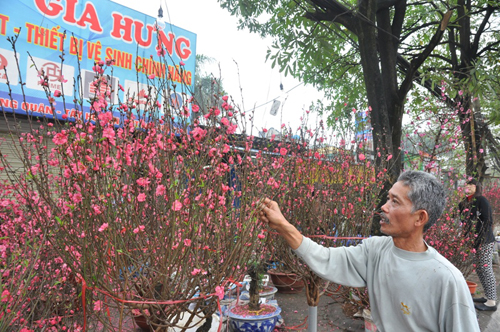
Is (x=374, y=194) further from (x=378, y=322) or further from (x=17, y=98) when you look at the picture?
(x=17, y=98)

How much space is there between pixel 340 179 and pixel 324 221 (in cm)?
86

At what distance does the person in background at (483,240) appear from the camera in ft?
20.2

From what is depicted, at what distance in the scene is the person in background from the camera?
6.15 m

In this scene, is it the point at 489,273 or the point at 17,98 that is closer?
the point at 489,273

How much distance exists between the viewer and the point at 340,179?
16.8 feet

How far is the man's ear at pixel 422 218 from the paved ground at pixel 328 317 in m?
3.77

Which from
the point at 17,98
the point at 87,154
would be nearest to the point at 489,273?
the point at 87,154

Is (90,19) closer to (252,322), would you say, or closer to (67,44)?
(67,44)

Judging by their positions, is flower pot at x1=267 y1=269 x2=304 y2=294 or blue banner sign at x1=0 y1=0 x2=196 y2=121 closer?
flower pot at x1=267 y1=269 x2=304 y2=294

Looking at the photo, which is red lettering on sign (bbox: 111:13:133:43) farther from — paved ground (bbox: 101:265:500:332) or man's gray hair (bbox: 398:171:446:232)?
man's gray hair (bbox: 398:171:446:232)

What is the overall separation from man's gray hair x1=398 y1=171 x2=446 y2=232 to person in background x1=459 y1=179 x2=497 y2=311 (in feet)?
16.0

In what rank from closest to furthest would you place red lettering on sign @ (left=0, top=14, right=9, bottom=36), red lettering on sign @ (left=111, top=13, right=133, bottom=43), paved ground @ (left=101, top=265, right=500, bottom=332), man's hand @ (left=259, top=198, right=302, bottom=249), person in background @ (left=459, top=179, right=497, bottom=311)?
1. man's hand @ (left=259, top=198, right=302, bottom=249)
2. paved ground @ (left=101, top=265, right=500, bottom=332)
3. person in background @ (left=459, top=179, right=497, bottom=311)
4. red lettering on sign @ (left=0, top=14, right=9, bottom=36)
5. red lettering on sign @ (left=111, top=13, right=133, bottom=43)

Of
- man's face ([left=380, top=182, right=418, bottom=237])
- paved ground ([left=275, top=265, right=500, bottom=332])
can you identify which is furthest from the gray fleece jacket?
paved ground ([left=275, top=265, right=500, bottom=332])

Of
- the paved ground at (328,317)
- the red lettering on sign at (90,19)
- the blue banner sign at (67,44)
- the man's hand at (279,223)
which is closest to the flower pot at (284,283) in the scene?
the paved ground at (328,317)
